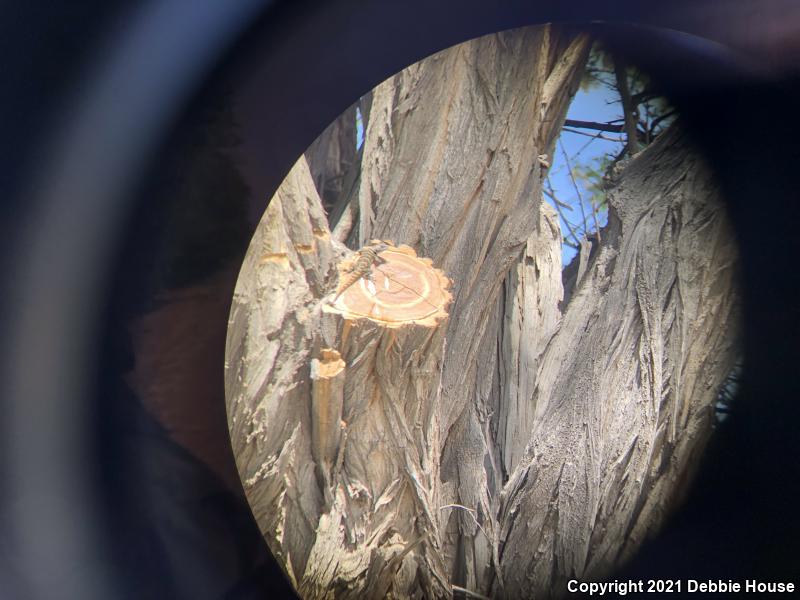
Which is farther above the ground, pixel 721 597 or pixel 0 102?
pixel 0 102

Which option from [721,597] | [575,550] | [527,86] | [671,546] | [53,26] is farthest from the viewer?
[575,550]

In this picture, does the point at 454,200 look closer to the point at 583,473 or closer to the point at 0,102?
the point at 583,473

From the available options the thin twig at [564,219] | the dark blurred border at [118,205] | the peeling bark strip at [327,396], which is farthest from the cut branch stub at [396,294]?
the thin twig at [564,219]

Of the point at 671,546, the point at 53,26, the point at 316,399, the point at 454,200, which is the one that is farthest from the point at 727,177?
the point at 53,26

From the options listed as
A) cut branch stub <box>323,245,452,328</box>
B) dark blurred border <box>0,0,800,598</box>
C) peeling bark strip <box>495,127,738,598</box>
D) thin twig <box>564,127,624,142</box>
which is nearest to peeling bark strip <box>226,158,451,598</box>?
cut branch stub <box>323,245,452,328</box>

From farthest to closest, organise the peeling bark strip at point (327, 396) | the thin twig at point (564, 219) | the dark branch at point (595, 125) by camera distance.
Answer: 1. the thin twig at point (564, 219)
2. the dark branch at point (595, 125)
3. the peeling bark strip at point (327, 396)

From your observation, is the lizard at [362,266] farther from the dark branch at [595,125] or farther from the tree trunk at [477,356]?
the dark branch at [595,125]

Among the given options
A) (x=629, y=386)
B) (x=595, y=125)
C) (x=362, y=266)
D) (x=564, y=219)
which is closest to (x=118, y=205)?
(x=362, y=266)

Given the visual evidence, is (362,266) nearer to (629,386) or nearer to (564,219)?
(564,219)
